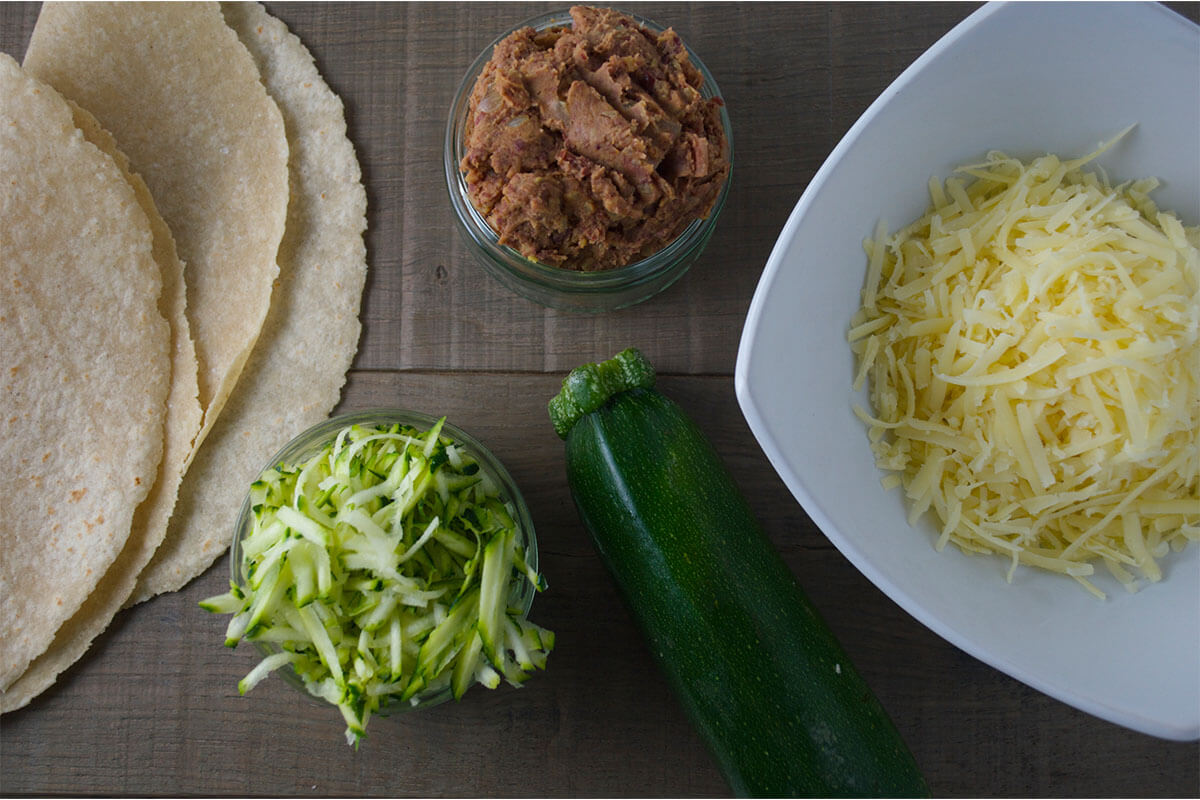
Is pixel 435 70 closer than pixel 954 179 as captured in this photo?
No

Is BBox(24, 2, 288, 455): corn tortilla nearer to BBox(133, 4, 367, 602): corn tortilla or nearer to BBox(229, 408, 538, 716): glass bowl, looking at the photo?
BBox(133, 4, 367, 602): corn tortilla

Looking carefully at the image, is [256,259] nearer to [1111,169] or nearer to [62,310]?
[62,310]

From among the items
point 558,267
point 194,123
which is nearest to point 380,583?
point 558,267

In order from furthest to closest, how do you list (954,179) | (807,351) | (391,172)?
(391,172)
(954,179)
(807,351)

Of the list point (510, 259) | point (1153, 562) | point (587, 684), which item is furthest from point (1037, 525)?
point (510, 259)

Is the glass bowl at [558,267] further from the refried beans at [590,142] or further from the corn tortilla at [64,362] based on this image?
the corn tortilla at [64,362]

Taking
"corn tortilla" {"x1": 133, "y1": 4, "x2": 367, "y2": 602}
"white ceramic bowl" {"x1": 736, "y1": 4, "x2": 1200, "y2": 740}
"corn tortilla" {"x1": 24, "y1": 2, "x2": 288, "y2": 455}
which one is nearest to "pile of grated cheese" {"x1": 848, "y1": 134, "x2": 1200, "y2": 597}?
"white ceramic bowl" {"x1": 736, "y1": 4, "x2": 1200, "y2": 740}

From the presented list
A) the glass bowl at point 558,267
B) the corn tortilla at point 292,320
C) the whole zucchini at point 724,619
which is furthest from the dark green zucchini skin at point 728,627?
the corn tortilla at point 292,320
